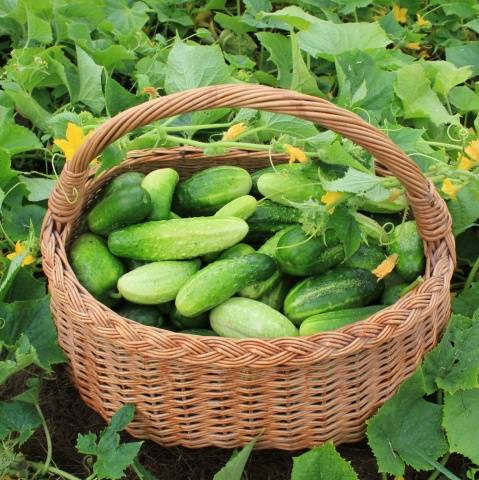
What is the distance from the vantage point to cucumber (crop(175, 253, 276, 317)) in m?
1.71

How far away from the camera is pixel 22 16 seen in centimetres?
274

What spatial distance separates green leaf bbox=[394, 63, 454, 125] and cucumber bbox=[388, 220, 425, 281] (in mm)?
714

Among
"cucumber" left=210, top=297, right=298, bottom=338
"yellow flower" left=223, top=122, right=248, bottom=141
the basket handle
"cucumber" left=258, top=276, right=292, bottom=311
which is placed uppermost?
the basket handle

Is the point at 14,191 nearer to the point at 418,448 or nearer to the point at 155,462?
the point at 155,462

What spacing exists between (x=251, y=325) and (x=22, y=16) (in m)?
1.67

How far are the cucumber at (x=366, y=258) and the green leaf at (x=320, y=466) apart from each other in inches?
18.2

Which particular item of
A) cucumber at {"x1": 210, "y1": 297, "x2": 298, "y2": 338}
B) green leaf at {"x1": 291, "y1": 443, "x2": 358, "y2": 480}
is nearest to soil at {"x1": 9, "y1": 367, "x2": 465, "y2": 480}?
green leaf at {"x1": 291, "y1": 443, "x2": 358, "y2": 480}

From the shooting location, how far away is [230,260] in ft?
5.85

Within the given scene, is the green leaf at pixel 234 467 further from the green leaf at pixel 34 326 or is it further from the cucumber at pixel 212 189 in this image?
the cucumber at pixel 212 189

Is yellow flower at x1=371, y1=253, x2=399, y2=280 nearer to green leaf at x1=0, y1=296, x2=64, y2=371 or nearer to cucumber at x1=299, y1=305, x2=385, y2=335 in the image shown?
cucumber at x1=299, y1=305, x2=385, y2=335

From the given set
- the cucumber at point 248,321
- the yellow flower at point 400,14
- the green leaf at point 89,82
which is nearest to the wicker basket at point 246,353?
the cucumber at point 248,321

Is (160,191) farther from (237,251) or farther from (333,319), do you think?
(333,319)

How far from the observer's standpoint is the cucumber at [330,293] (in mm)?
1757

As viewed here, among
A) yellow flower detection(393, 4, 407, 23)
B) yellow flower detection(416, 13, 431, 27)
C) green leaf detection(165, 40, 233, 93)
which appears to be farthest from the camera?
yellow flower detection(393, 4, 407, 23)
